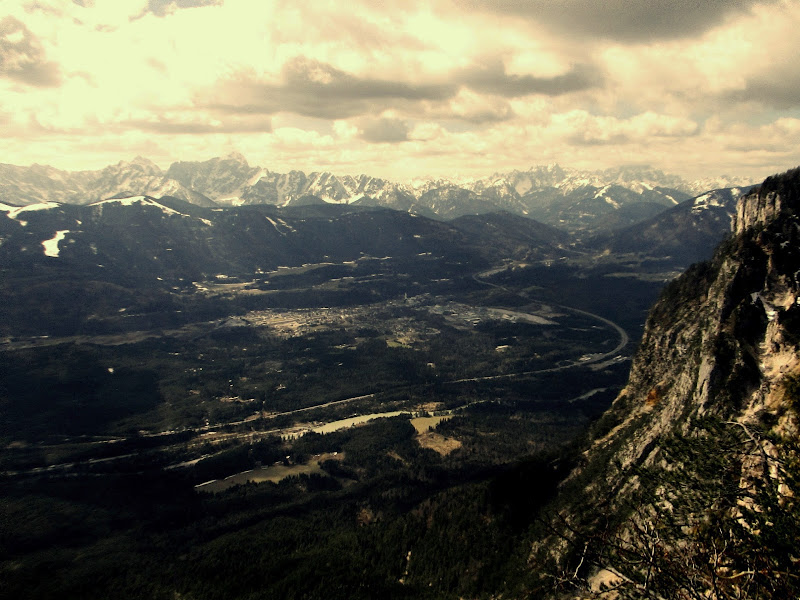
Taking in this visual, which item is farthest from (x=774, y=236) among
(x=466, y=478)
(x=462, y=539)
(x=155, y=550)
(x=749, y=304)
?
(x=155, y=550)

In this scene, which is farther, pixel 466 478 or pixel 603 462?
pixel 466 478

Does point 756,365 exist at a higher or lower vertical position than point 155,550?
higher

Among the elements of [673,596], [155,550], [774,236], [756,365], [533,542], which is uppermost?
[774,236]

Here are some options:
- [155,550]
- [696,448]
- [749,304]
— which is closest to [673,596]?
[696,448]

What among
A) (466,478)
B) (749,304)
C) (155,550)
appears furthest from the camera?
(466,478)

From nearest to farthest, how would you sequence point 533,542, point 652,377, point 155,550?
1. point 533,542
2. point 652,377
3. point 155,550

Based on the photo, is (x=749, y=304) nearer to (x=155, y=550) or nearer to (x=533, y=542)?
(x=533, y=542)
